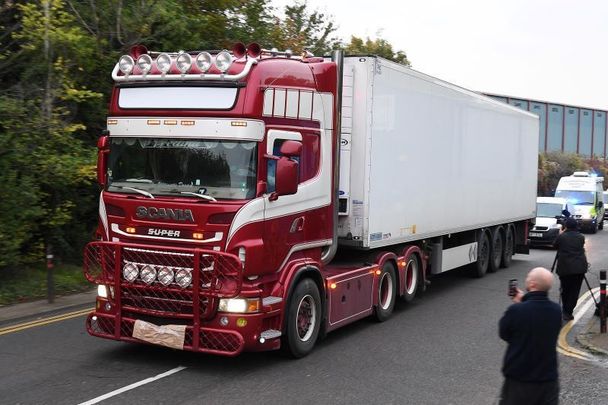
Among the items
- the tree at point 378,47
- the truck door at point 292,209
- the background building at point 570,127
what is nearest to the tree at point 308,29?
the tree at point 378,47

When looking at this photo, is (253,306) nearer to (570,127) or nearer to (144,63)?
(144,63)

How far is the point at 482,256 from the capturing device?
15406mm

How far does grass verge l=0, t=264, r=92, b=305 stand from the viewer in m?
11.1

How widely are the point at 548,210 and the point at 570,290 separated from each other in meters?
16.0

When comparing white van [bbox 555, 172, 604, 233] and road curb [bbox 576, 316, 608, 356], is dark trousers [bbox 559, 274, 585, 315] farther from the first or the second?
white van [bbox 555, 172, 604, 233]

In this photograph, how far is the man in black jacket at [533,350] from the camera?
14.4 ft

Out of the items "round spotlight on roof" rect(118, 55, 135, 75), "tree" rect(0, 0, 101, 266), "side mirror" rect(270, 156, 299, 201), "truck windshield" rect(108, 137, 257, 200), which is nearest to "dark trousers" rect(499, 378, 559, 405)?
"side mirror" rect(270, 156, 299, 201)

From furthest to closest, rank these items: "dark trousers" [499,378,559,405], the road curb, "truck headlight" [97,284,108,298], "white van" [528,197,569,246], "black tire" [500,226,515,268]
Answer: "white van" [528,197,569,246]
"black tire" [500,226,515,268]
the road curb
"truck headlight" [97,284,108,298]
"dark trousers" [499,378,559,405]

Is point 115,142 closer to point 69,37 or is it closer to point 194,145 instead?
point 194,145

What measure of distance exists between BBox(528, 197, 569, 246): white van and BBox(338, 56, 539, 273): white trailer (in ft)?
25.2

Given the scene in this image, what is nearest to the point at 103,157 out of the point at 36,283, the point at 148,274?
the point at 148,274

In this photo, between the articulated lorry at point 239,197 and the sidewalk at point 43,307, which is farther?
the sidewalk at point 43,307

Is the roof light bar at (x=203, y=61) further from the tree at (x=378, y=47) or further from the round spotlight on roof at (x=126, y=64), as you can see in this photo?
the tree at (x=378, y=47)

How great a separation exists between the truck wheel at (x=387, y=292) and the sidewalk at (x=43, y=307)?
4818mm
